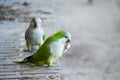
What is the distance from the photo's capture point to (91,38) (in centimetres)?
482

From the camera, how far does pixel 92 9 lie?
5.89 metres

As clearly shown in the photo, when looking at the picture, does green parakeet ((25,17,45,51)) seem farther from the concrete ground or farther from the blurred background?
the concrete ground

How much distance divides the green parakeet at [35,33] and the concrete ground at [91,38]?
1019 mm

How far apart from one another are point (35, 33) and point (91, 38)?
114 inches

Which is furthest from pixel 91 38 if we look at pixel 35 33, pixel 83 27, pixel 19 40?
pixel 35 33

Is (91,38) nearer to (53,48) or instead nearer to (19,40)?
(19,40)

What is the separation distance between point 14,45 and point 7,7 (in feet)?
3.04

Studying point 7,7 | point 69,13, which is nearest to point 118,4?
point 69,13

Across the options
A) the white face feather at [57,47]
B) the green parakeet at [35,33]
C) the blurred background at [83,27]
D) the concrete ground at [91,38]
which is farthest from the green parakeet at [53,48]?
the concrete ground at [91,38]

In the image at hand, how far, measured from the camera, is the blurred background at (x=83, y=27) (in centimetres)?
290

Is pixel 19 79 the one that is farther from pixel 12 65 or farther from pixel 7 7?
pixel 7 7

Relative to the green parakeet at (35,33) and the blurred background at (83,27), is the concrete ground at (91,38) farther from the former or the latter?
the green parakeet at (35,33)

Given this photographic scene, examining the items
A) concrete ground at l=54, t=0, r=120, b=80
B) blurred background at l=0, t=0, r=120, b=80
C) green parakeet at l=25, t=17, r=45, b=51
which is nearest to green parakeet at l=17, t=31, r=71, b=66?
green parakeet at l=25, t=17, r=45, b=51

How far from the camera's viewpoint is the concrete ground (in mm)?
3908
